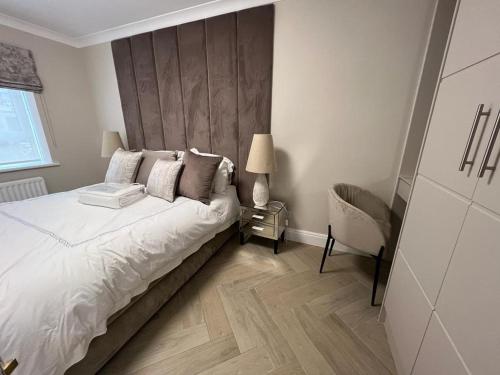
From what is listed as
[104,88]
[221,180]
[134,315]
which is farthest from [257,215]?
[104,88]

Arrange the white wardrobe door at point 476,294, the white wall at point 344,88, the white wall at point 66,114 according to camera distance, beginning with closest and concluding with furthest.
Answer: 1. the white wardrobe door at point 476,294
2. the white wall at point 344,88
3. the white wall at point 66,114

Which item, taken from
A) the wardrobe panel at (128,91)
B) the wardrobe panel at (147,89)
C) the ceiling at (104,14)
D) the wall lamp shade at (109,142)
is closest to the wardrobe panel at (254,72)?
the ceiling at (104,14)

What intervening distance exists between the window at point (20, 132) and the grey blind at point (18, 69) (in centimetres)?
15

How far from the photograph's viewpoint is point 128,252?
1.18m

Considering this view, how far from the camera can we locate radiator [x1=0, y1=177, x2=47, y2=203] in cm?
224

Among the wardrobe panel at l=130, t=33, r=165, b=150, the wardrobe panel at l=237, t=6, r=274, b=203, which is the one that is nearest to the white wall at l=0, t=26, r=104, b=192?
the wardrobe panel at l=130, t=33, r=165, b=150

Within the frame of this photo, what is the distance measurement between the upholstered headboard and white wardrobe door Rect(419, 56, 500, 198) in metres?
1.36

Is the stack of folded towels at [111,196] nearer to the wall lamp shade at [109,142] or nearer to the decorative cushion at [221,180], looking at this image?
the decorative cushion at [221,180]

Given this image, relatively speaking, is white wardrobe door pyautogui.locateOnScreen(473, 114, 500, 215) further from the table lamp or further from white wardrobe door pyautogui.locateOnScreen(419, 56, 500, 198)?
the table lamp

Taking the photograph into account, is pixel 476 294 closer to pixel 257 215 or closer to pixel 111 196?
pixel 257 215

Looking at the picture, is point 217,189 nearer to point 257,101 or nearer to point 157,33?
point 257,101

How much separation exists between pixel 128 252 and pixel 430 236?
1.55 meters

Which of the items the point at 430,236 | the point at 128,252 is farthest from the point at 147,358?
the point at 430,236

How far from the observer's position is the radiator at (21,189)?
224 cm
